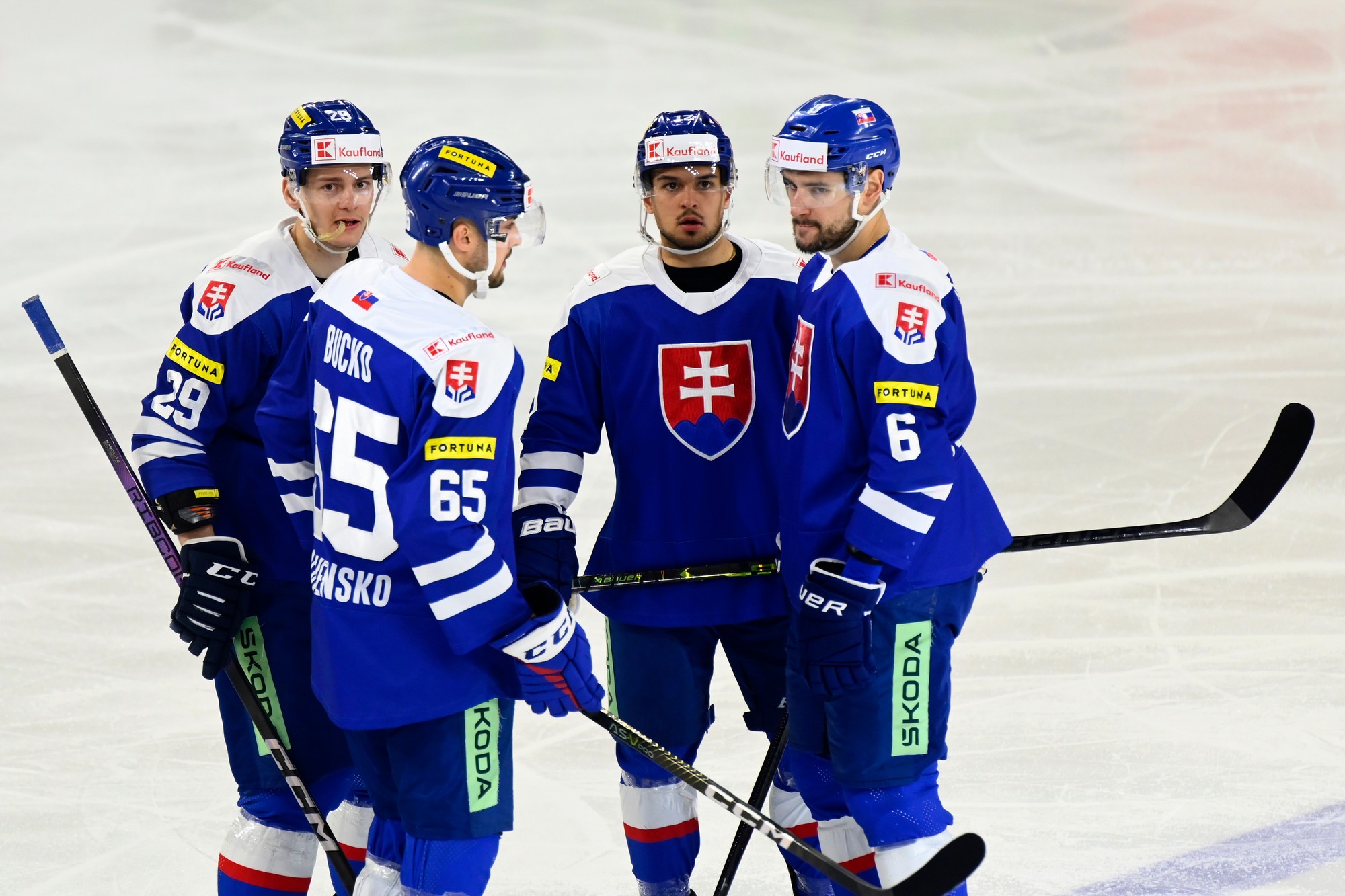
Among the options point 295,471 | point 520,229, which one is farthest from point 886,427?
point 295,471

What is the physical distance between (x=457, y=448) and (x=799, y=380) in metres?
0.67

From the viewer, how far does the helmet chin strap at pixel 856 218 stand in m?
2.66

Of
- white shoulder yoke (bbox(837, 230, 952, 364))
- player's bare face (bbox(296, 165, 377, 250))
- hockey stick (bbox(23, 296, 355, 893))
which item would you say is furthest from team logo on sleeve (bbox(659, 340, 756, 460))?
hockey stick (bbox(23, 296, 355, 893))

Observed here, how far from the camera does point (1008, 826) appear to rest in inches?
137

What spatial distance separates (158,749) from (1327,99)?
700 centimetres

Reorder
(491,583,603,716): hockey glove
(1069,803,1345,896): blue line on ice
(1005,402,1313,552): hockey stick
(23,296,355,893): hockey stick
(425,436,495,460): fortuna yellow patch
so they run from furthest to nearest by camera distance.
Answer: (1069,803,1345,896): blue line on ice < (1005,402,1313,552): hockey stick < (23,296,355,893): hockey stick < (491,583,603,716): hockey glove < (425,436,495,460): fortuna yellow patch

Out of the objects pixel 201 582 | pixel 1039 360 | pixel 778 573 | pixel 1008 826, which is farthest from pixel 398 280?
pixel 1039 360

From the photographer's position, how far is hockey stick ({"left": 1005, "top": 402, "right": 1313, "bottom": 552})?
119 inches

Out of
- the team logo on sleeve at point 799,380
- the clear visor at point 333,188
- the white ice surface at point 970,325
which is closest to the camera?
the team logo on sleeve at point 799,380

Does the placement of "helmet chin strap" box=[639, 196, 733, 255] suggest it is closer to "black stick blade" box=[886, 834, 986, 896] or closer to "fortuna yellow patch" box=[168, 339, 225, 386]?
"fortuna yellow patch" box=[168, 339, 225, 386]

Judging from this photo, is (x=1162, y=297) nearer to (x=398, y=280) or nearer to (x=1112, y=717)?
(x=1112, y=717)

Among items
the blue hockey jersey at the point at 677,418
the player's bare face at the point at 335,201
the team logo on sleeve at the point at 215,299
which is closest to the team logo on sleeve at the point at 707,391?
the blue hockey jersey at the point at 677,418

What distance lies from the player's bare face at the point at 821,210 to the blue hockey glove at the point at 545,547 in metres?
0.68

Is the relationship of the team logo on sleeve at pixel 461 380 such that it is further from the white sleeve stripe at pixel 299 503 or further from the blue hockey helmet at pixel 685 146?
the blue hockey helmet at pixel 685 146
